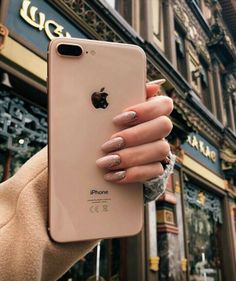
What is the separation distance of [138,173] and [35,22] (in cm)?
299

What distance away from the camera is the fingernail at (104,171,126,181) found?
94 cm

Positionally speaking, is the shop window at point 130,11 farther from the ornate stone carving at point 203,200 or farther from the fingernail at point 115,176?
the fingernail at point 115,176

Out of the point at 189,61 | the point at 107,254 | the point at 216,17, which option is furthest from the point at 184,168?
the point at 216,17

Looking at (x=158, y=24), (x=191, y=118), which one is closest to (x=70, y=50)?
(x=191, y=118)

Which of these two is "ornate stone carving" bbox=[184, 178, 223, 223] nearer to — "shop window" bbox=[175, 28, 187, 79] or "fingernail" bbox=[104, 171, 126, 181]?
"shop window" bbox=[175, 28, 187, 79]

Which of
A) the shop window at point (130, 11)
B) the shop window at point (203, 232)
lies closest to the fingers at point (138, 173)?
the shop window at point (203, 232)

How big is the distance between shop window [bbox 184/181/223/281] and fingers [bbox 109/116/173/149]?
5.34 meters

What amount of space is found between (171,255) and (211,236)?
3.07 meters

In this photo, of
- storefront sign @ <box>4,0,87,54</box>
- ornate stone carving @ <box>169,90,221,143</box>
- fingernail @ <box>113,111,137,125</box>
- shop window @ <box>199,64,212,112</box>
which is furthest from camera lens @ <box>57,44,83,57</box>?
shop window @ <box>199,64,212,112</box>

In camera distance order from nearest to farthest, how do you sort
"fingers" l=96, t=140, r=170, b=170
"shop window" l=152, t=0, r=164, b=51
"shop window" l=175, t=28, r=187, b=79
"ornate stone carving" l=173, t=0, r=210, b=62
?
"fingers" l=96, t=140, r=170, b=170 → "shop window" l=152, t=0, r=164, b=51 → "shop window" l=175, t=28, r=187, b=79 → "ornate stone carving" l=173, t=0, r=210, b=62

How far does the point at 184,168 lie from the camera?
6.38 metres

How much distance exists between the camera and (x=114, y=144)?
0.94 m

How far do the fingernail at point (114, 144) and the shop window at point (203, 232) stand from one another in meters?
5.31

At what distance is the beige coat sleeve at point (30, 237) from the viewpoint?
3.04ft
